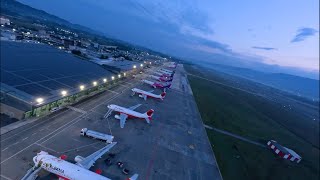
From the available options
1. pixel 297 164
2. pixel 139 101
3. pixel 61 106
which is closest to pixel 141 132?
pixel 61 106

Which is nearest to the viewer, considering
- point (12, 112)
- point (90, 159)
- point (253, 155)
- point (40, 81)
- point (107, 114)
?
point (90, 159)

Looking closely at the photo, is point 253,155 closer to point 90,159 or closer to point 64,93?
point 90,159

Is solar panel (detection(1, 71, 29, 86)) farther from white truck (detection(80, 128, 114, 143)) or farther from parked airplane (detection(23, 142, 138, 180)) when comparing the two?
parked airplane (detection(23, 142, 138, 180))

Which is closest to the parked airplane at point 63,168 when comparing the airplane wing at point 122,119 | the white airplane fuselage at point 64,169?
the white airplane fuselage at point 64,169

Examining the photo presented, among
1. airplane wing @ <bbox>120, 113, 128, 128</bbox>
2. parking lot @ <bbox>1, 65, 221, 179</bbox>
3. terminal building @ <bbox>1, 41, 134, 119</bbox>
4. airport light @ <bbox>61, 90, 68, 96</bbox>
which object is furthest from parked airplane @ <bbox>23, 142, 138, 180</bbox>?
airport light @ <bbox>61, 90, 68, 96</bbox>

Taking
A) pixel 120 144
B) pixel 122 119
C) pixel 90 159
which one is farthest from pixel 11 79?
pixel 90 159

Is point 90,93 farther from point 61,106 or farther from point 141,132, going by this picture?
point 141,132
